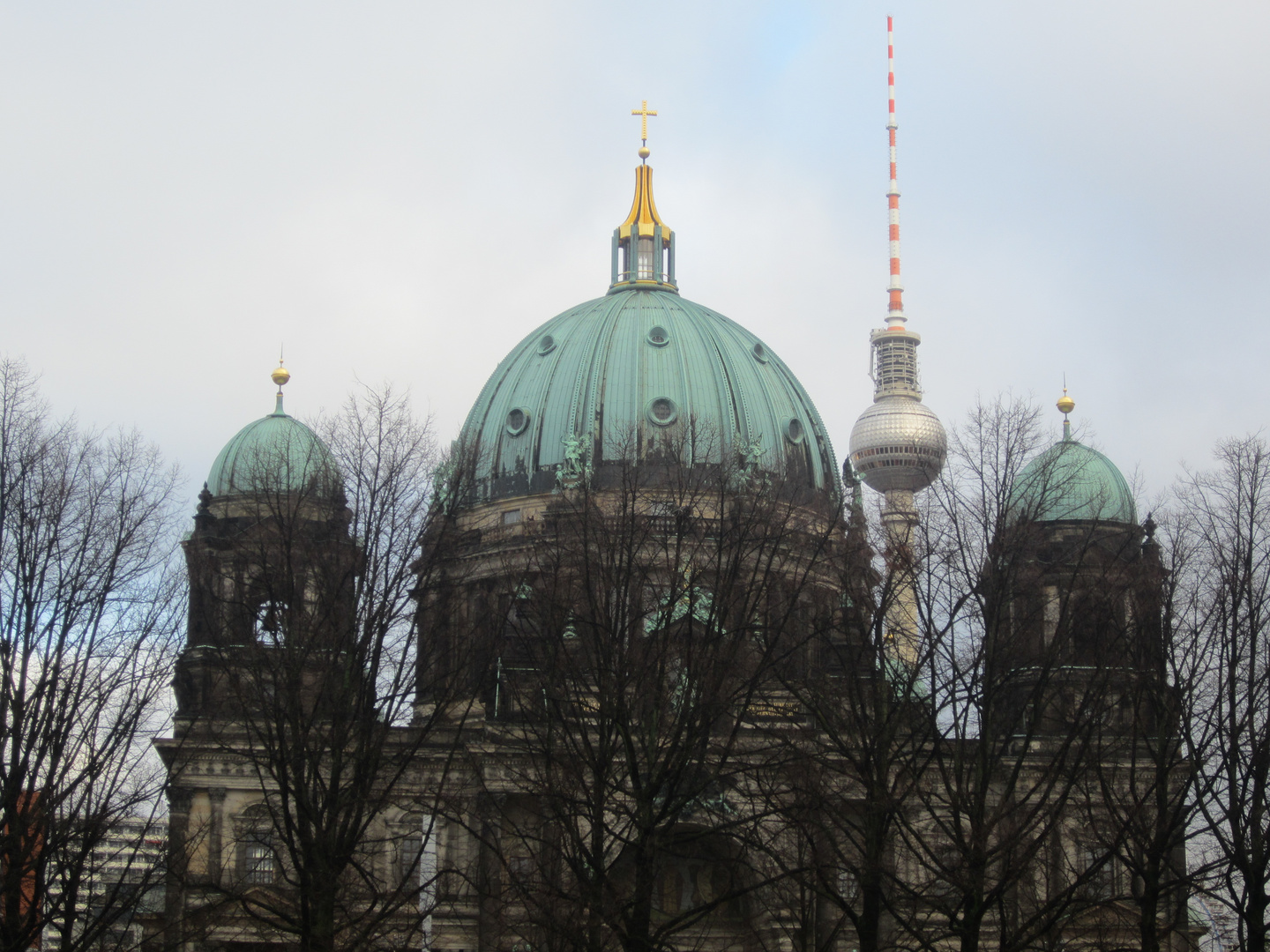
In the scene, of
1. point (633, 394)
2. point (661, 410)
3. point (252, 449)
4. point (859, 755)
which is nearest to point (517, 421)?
point (633, 394)

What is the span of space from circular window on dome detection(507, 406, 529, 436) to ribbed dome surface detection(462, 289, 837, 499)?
35mm

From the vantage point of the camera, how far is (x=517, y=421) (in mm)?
81750

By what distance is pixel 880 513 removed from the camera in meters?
40.7

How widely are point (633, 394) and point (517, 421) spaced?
4.80 m

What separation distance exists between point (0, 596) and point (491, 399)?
48000 millimetres

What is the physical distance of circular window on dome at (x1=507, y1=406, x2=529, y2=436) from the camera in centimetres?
8162

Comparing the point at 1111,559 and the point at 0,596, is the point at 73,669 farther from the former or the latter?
the point at 1111,559

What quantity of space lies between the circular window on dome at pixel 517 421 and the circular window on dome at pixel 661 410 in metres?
5.06

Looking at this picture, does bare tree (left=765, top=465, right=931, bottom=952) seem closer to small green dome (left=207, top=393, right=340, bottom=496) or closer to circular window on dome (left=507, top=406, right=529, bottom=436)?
small green dome (left=207, top=393, right=340, bottom=496)

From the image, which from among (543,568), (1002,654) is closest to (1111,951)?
(1002,654)

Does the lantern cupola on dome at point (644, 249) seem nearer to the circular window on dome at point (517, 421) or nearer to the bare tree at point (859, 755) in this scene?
the circular window on dome at point (517, 421)

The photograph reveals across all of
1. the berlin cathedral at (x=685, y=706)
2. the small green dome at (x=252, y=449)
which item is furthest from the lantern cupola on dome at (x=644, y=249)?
the berlin cathedral at (x=685, y=706)

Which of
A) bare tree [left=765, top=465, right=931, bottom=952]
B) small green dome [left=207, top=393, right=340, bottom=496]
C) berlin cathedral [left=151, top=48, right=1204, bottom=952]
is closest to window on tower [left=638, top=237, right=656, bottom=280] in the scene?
small green dome [left=207, top=393, right=340, bottom=496]

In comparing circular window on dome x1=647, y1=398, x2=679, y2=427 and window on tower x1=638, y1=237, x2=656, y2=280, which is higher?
window on tower x1=638, y1=237, x2=656, y2=280
